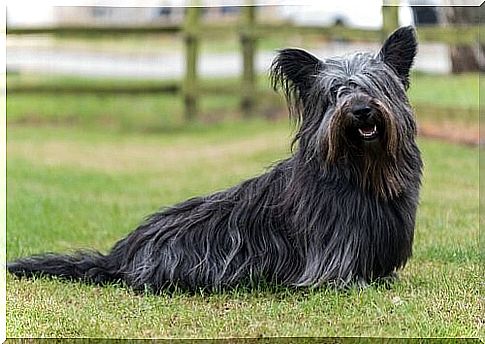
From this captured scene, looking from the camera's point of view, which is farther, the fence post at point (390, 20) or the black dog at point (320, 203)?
the fence post at point (390, 20)

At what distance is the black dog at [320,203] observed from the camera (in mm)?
4906

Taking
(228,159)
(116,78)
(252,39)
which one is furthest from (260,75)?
(228,159)

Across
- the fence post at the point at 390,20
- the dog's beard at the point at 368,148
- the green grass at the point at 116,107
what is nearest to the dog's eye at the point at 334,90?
the dog's beard at the point at 368,148

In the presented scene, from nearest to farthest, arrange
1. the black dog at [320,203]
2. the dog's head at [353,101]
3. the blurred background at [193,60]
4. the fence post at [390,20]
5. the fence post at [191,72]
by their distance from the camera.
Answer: the dog's head at [353,101], the black dog at [320,203], the fence post at [390,20], the blurred background at [193,60], the fence post at [191,72]

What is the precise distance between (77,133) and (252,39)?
3.62m

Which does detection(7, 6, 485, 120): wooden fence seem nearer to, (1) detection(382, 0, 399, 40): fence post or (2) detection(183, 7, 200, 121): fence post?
(2) detection(183, 7, 200, 121): fence post

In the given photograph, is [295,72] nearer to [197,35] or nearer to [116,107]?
[197,35]

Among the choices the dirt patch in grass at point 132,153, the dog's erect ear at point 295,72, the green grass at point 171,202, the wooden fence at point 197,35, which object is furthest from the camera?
the wooden fence at point 197,35

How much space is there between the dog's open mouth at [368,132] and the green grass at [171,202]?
835 mm

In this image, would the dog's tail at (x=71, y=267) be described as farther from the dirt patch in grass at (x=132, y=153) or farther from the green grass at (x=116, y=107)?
the green grass at (x=116, y=107)

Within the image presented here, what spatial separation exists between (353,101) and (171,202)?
4.70 m

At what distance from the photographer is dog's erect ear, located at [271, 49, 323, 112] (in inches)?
202

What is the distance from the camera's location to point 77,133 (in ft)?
54.1

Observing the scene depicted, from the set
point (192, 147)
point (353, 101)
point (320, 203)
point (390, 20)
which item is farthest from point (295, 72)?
point (192, 147)
